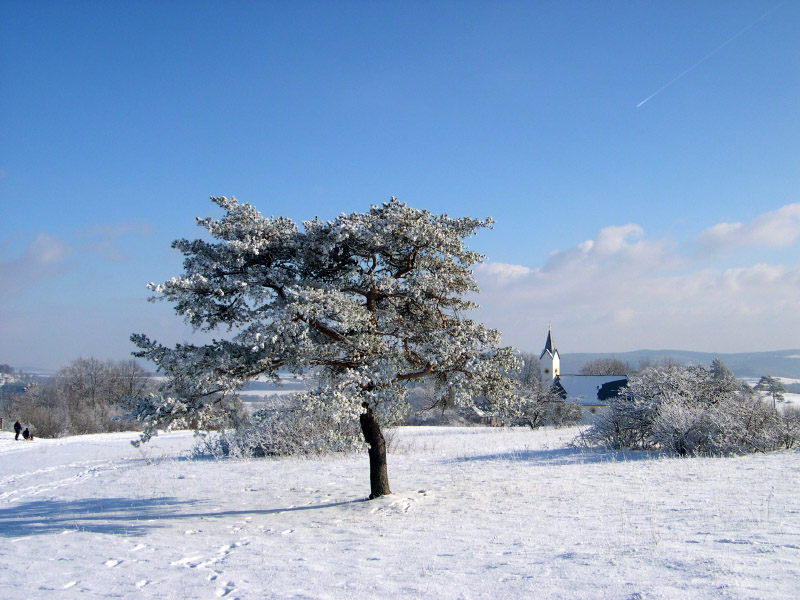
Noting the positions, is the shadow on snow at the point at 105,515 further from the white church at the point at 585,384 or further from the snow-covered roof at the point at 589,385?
the snow-covered roof at the point at 589,385

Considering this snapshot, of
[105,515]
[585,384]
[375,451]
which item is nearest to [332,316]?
[375,451]

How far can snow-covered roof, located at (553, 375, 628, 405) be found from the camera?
7131 cm

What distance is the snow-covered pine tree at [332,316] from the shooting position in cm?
959

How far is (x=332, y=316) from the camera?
389 inches

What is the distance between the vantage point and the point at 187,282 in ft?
29.7

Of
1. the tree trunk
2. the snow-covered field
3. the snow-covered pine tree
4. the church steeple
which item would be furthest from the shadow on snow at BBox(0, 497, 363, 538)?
the church steeple

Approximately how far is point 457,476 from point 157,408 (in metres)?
8.96

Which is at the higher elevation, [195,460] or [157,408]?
[157,408]

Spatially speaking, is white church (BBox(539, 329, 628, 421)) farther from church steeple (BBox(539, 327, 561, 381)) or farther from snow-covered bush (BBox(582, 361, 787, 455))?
snow-covered bush (BBox(582, 361, 787, 455))

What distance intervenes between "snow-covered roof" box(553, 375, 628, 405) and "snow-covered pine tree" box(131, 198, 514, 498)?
63290mm

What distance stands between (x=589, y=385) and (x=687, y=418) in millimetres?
62698

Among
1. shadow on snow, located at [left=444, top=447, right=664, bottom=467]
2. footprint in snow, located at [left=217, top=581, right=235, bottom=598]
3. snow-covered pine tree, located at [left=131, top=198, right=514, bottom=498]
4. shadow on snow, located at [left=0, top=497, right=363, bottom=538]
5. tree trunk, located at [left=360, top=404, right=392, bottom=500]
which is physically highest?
snow-covered pine tree, located at [left=131, top=198, right=514, bottom=498]

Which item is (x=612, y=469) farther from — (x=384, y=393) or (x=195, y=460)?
(x=195, y=460)

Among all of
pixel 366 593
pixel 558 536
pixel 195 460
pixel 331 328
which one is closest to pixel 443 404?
pixel 331 328
